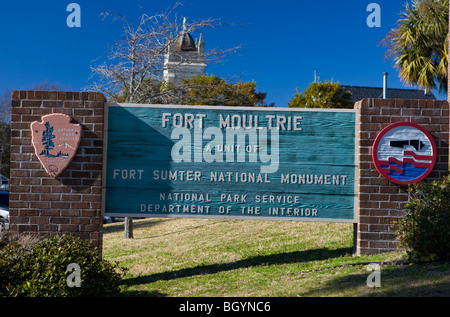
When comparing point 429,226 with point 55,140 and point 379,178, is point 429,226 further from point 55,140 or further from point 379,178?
point 55,140

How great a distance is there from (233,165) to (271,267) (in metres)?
1.73

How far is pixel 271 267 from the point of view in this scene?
7.00 meters

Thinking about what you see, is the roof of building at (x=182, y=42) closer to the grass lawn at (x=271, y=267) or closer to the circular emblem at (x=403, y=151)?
the grass lawn at (x=271, y=267)

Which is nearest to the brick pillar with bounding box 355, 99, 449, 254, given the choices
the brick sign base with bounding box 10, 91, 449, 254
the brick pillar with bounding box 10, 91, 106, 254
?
the brick sign base with bounding box 10, 91, 449, 254

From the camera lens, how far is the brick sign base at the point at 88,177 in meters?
6.86

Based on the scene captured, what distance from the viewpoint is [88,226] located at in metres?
6.86

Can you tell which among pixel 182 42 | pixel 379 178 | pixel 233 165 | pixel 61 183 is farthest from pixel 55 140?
pixel 182 42

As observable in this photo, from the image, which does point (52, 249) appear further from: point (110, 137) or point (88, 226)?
point (110, 137)

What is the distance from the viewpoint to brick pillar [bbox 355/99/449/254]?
6.89m

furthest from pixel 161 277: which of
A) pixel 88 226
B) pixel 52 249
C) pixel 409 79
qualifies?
pixel 409 79

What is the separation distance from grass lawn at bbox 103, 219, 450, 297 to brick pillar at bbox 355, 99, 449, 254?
36cm

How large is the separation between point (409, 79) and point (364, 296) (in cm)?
1433

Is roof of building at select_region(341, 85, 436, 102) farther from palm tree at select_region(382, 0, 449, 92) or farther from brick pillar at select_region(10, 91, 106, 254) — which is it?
brick pillar at select_region(10, 91, 106, 254)

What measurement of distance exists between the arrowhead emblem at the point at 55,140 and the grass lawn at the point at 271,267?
2139 millimetres
